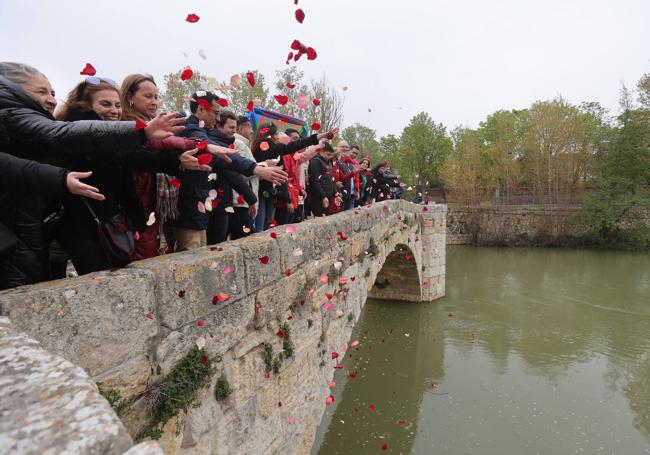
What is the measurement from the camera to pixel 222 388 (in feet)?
7.41

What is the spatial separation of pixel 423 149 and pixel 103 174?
3062 centimetres

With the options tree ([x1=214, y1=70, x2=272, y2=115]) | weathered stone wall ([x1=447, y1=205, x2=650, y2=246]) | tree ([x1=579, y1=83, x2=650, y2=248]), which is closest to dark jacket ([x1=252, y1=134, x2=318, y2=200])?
tree ([x1=214, y1=70, x2=272, y2=115])

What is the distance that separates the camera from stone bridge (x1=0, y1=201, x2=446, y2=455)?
791mm

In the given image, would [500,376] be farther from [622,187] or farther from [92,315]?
[622,187]

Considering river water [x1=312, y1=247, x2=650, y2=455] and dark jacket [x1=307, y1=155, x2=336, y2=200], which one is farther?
river water [x1=312, y1=247, x2=650, y2=455]

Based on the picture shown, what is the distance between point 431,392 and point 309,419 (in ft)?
17.2

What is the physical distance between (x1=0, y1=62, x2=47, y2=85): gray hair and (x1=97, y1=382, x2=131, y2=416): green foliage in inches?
54.4

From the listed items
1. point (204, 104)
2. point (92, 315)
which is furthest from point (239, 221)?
point (92, 315)

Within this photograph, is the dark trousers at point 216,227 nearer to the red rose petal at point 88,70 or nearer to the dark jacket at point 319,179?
the red rose petal at point 88,70

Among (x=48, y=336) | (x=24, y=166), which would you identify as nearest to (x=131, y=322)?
(x=48, y=336)

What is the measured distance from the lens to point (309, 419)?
3605 mm

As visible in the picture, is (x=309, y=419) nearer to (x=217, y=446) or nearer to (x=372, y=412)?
(x=217, y=446)

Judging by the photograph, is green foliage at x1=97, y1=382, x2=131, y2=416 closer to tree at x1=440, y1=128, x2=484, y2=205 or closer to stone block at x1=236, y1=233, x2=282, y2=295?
stone block at x1=236, y1=233, x2=282, y2=295

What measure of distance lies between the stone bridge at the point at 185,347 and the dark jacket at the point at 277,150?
669 millimetres
